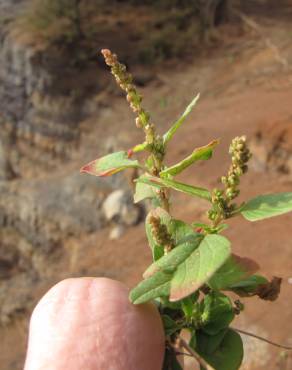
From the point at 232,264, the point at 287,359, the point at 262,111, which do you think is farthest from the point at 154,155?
the point at 262,111

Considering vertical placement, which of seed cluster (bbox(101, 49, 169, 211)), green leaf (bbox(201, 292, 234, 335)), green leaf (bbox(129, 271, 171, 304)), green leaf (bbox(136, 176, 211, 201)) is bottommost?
green leaf (bbox(201, 292, 234, 335))

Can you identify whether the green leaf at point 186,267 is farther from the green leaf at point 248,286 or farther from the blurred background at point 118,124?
the blurred background at point 118,124

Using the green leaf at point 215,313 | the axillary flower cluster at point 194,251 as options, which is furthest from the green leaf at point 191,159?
the green leaf at point 215,313

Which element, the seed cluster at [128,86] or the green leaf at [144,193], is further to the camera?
the green leaf at [144,193]

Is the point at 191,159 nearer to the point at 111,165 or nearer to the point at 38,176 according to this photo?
the point at 111,165

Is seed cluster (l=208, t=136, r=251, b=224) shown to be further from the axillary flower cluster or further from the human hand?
the human hand

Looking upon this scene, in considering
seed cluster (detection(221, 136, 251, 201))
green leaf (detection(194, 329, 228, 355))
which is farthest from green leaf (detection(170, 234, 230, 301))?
green leaf (detection(194, 329, 228, 355))

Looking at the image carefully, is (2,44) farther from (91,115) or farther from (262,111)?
(262,111)

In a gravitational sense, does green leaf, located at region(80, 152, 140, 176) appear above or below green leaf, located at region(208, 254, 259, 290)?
above
